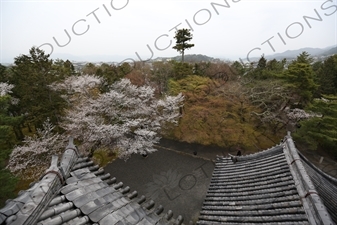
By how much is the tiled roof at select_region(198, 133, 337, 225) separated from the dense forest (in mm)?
9160

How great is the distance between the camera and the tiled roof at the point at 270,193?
409 centimetres

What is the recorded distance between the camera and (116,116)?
1562 centimetres

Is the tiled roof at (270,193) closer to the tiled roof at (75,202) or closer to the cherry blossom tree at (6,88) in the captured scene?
the tiled roof at (75,202)

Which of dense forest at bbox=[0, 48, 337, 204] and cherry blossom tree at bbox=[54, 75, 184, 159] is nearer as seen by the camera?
dense forest at bbox=[0, 48, 337, 204]

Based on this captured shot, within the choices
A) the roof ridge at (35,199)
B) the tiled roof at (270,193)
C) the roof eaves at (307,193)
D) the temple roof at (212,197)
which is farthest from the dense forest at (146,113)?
the roof eaves at (307,193)

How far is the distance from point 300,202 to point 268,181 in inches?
55.7

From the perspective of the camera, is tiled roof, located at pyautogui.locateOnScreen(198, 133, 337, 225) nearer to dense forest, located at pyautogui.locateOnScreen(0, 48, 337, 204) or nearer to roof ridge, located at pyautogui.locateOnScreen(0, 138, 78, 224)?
roof ridge, located at pyautogui.locateOnScreen(0, 138, 78, 224)

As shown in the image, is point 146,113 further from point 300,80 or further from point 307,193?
point 307,193

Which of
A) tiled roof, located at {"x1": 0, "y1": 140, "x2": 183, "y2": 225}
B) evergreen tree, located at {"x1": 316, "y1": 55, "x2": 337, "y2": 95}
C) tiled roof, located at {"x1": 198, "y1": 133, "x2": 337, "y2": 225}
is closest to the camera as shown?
tiled roof, located at {"x1": 0, "y1": 140, "x2": 183, "y2": 225}

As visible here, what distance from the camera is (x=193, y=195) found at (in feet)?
40.3

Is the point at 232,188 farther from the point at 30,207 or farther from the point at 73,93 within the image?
the point at 73,93

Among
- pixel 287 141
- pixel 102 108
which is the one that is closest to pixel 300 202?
pixel 287 141

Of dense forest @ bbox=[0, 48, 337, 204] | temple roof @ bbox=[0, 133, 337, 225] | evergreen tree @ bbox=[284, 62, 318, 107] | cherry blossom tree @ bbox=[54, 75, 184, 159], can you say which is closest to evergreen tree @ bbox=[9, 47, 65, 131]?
dense forest @ bbox=[0, 48, 337, 204]

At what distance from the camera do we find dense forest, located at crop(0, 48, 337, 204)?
1385 cm
